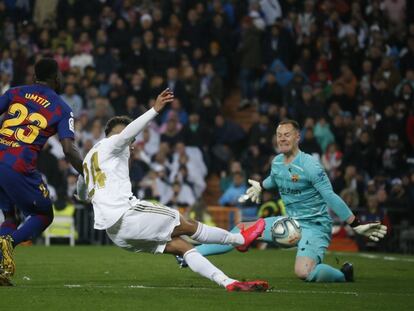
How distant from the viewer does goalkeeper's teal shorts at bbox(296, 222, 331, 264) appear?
43.9 ft

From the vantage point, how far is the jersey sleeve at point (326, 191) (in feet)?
41.7

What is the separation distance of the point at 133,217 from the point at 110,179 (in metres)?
0.46

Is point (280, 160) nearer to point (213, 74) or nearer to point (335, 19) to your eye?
point (213, 74)

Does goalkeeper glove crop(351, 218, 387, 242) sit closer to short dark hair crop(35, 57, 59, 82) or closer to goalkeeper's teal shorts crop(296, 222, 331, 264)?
goalkeeper's teal shorts crop(296, 222, 331, 264)

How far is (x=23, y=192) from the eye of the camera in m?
12.0

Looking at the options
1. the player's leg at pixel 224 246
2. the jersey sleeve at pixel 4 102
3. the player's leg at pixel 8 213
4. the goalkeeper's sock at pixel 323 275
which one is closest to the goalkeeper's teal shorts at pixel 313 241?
the goalkeeper's sock at pixel 323 275

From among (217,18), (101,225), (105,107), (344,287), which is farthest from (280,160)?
(217,18)

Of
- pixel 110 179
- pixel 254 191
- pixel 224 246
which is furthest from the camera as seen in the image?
pixel 254 191

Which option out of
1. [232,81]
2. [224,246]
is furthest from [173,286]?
[232,81]

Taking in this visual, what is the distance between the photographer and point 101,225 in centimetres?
1111

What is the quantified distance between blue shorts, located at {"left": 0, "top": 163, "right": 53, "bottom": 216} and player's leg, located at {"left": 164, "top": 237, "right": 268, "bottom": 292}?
170 cm

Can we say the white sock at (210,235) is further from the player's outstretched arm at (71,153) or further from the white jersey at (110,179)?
the player's outstretched arm at (71,153)

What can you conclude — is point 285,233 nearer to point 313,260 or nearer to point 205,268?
point 313,260

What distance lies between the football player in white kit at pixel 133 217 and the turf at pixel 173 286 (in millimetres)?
403
